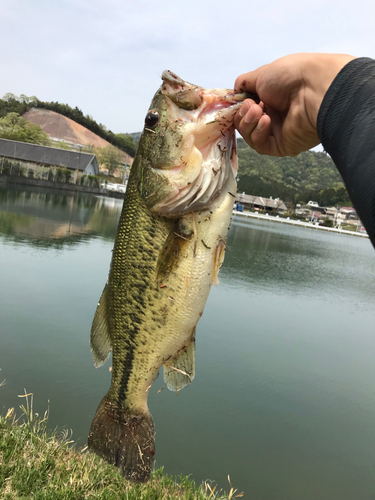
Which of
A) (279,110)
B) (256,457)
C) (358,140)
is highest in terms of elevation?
(279,110)

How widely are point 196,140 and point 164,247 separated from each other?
1.84 feet

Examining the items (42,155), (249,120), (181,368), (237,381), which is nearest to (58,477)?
(181,368)

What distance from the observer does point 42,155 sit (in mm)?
55656

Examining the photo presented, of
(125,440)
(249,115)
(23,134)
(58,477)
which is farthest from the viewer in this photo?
(23,134)

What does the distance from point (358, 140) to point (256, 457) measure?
174 inches

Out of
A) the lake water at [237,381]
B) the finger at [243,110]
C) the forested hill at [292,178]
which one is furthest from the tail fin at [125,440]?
the forested hill at [292,178]

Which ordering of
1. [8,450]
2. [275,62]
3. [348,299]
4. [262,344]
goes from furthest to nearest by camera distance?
1. [348,299]
2. [262,344]
3. [8,450]
4. [275,62]

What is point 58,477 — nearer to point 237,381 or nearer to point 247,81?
point 247,81

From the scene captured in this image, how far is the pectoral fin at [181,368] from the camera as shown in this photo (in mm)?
2066

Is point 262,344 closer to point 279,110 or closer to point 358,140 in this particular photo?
point 279,110

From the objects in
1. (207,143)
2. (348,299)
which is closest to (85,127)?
(348,299)

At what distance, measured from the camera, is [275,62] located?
1.58 metres

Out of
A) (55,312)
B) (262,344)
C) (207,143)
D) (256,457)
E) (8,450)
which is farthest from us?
(262,344)

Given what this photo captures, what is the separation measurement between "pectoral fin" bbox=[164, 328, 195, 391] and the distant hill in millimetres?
115479
